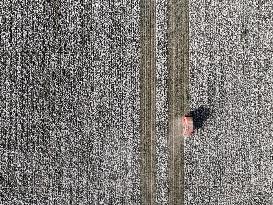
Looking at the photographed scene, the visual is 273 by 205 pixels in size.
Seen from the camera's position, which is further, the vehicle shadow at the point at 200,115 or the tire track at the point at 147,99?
the vehicle shadow at the point at 200,115

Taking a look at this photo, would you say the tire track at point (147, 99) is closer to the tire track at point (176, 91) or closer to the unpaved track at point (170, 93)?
the unpaved track at point (170, 93)

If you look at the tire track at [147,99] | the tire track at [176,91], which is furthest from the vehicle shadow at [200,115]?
the tire track at [147,99]

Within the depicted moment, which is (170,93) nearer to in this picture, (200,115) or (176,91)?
(176,91)

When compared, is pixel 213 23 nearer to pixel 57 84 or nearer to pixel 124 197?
pixel 57 84

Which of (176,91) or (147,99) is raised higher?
(176,91)

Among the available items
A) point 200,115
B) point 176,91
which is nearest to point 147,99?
point 176,91

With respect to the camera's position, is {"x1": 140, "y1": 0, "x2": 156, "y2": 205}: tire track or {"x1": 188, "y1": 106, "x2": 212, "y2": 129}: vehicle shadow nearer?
{"x1": 140, "y1": 0, "x2": 156, "y2": 205}: tire track

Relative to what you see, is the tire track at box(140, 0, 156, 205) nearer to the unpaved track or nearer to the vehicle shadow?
the unpaved track

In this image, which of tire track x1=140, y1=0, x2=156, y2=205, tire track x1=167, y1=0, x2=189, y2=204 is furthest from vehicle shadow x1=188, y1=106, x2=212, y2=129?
tire track x1=140, y1=0, x2=156, y2=205
